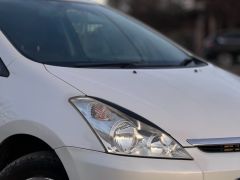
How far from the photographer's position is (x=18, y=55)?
3.58 m

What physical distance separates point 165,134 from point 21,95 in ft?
2.70

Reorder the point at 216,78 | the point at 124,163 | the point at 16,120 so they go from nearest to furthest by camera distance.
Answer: the point at 124,163 → the point at 16,120 → the point at 216,78

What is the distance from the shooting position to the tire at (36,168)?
3180mm

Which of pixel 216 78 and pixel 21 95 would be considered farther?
pixel 216 78

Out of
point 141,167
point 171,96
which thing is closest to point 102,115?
point 141,167

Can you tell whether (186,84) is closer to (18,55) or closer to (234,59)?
(18,55)

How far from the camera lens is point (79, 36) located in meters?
4.32

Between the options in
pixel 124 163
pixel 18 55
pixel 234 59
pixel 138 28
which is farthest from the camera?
pixel 234 59

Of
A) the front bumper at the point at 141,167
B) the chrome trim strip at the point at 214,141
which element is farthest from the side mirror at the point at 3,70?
the chrome trim strip at the point at 214,141

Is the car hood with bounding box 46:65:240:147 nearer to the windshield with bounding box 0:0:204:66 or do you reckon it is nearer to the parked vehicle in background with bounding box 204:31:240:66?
the windshield with bounding box 0:0:204:66

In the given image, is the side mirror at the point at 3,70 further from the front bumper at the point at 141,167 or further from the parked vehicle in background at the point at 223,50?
the parked vehicle in background at the point at 223,50

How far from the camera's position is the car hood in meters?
3.21

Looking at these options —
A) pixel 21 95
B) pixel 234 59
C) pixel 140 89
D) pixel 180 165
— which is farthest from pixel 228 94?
pixel 234 59

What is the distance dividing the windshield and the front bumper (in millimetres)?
803
